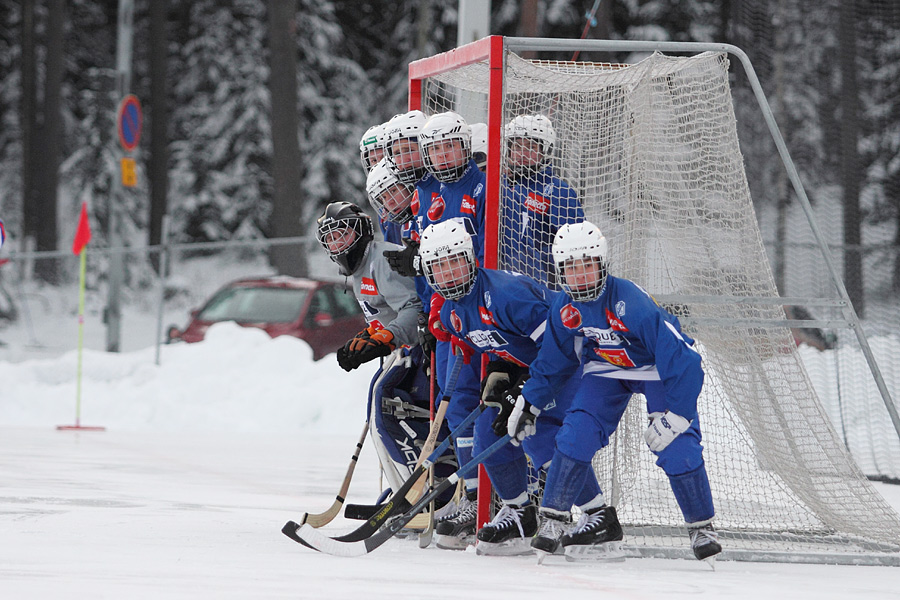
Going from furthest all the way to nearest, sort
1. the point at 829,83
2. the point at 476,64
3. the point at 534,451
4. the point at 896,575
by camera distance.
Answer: the point at 829,83
the point at 476,64
the point at 534,451
the point at 896,575

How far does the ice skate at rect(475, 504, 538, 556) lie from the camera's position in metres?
4.71

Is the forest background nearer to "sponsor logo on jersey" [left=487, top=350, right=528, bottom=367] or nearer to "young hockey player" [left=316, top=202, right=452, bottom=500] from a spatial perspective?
"young hockey player" [left=316, top=202, right=452, bottom=500]

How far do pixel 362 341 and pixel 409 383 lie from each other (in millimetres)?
430

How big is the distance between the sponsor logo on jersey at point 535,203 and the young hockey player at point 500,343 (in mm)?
515

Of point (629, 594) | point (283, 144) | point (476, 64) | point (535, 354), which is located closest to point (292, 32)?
point (283, 144)

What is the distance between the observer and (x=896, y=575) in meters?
4.48

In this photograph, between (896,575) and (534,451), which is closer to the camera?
(896,575)

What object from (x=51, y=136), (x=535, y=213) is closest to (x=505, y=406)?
(x=535, y=213)

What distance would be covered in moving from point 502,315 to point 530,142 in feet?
3.09

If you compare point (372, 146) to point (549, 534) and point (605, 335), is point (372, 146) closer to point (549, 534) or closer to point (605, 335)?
point (605, 335)

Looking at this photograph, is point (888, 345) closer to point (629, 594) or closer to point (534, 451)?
point (534, 451)

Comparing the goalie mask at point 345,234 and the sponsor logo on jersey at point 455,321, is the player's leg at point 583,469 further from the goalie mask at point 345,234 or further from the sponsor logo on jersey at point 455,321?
the goalie mask at point 345,234

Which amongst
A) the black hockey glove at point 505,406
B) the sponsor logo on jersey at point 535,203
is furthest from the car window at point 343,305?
the black hockey glove at point 505,406

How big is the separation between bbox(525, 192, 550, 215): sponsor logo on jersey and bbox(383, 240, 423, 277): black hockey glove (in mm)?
608
